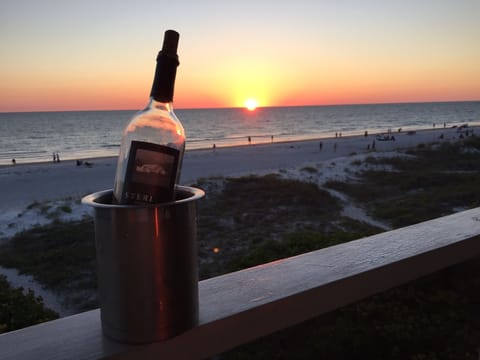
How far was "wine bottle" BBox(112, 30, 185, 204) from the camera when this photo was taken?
0.70 metres

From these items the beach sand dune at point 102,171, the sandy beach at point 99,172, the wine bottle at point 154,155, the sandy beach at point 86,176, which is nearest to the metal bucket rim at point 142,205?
the wine bottle at point 154,155

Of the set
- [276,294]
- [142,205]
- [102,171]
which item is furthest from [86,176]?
[142,205]

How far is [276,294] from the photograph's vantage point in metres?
0.87

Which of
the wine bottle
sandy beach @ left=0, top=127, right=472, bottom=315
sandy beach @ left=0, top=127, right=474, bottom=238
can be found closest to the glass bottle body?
the wine bottle

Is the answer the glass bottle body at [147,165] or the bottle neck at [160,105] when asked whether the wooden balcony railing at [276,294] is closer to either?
the glass bottle body at [147,165]

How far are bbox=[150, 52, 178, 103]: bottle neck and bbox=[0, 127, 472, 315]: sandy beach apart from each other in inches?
196

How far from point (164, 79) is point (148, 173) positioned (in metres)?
0.18

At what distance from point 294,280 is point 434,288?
0.75 meters

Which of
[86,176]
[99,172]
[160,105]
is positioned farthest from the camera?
[99,172]

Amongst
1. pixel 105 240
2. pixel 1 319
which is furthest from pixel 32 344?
pixel 1 319

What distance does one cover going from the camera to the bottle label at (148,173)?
696 mm

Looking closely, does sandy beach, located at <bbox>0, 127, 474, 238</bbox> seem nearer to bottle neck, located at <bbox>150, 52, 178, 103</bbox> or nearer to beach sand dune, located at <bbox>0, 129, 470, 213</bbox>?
beach sand dune, located at <bbox>0, 129, 470, 213</bbox>

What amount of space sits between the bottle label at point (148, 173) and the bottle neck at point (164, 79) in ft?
0.35

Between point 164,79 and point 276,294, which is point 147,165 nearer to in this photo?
point 164,79
